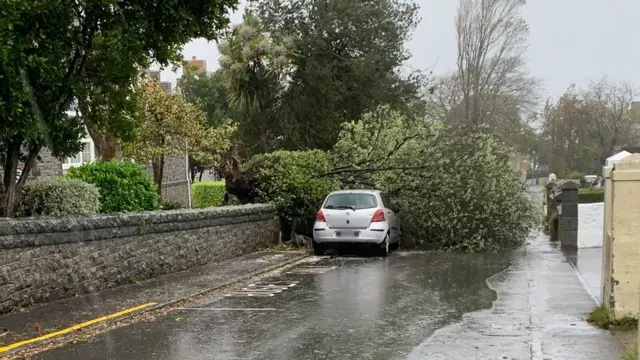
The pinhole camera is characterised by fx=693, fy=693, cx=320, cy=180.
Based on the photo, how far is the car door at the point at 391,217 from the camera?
56.3 ft

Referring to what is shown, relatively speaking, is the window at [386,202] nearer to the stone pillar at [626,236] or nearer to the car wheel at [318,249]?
the car wheel at [318,249]

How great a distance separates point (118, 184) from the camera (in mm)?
13297

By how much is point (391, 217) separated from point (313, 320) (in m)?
8.88

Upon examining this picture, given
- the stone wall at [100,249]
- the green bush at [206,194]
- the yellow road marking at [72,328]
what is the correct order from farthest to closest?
the green bush at [206,194]
the stone wall at [100,249]
the yellow road marking at [72,328]

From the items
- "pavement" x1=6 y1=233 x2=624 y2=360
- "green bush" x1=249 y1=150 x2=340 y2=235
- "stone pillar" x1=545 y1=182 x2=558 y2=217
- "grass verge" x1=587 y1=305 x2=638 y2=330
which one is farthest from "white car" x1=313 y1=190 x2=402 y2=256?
"stone pillar" x1=545 y1=182 x2=558 y2=217

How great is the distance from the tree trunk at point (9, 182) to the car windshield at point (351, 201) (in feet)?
25.8

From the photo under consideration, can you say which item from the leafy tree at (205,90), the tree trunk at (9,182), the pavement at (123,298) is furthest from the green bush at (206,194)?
the tree trunk at (9,182)

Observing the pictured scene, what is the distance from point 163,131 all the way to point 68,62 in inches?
314

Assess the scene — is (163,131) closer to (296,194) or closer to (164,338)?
(296,194)

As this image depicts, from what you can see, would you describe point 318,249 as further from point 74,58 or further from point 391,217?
point 74,58

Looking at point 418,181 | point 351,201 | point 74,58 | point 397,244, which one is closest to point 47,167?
point 351,201

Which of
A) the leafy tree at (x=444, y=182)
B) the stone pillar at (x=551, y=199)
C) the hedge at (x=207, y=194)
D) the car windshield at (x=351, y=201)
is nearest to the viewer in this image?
the car windshield at (x=351, y=201)

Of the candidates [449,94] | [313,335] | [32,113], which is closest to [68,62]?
[32,113]

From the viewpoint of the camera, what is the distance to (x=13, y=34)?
364 inches
